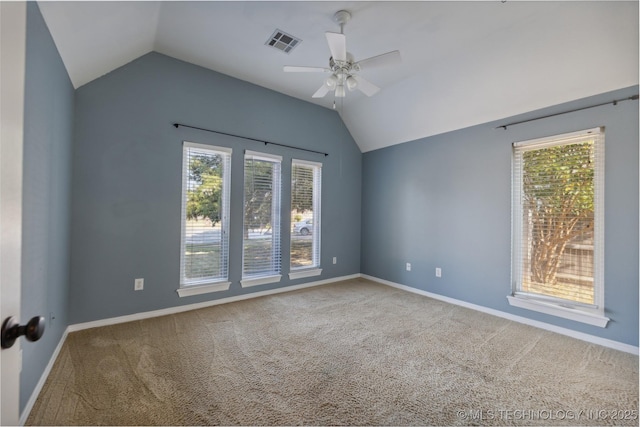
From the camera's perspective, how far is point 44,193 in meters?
2.02

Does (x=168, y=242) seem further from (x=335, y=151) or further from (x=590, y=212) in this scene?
(x=590, y=212)

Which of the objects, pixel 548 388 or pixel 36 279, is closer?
pixel 36 279

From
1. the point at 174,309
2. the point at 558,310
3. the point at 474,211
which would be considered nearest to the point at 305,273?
the point at 174,309

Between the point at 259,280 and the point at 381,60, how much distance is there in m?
3.21

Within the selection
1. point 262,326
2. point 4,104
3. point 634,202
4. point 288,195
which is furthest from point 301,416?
point 634,202

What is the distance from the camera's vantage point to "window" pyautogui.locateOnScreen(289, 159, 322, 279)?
4.49 m

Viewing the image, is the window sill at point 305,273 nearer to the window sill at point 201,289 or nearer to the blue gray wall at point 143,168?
the blue gray wall at point 143,168

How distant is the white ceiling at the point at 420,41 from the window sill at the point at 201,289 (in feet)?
8.12

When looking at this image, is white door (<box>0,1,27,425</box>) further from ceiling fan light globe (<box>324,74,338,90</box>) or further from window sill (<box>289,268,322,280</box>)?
window sill (<box>289,268,322,280</box>)

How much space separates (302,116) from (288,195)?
1348 millimetres

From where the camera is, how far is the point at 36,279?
1895 mm

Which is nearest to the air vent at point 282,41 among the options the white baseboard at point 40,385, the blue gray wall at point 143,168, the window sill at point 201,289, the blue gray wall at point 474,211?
the blue gray wall at point 143,168

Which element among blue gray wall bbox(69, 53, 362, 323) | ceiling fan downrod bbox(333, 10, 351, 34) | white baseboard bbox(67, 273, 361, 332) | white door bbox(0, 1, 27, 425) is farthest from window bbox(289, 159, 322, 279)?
white door bbox(0, 1, 27, 425)

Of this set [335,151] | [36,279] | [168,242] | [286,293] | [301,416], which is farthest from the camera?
[335,151]
